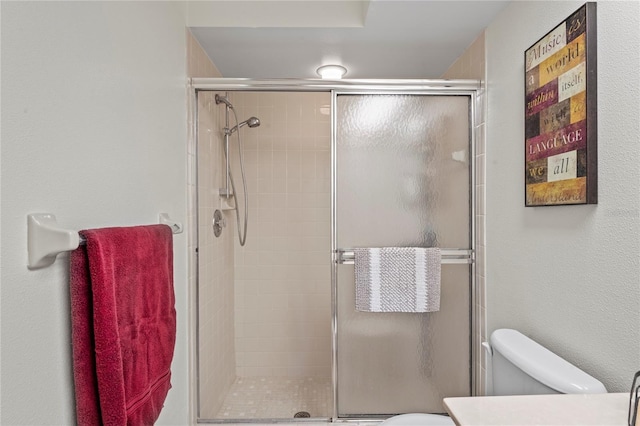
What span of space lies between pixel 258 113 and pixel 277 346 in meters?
1.68

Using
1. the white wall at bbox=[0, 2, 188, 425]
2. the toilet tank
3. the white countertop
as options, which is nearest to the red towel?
the white wall at bbox=[0, 2, 188, 425]

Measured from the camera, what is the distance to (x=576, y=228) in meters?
1.21

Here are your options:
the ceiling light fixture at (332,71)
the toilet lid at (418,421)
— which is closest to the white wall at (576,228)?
the toilet lid at (418,421)

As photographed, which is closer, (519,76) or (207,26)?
Answer: (519,76)

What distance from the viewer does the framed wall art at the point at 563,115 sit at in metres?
1.13

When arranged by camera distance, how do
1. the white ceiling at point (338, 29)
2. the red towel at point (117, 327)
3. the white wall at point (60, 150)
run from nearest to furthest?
1. the white wall at point (60, 150)
2. the red towel at point (117, 327)
3. the white ceiling at point (338, 29)

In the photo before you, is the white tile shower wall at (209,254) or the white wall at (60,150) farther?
the white tile shower wall at (209,254)

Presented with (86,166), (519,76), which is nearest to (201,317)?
(86,166)

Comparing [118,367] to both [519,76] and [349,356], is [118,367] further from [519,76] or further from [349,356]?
[519,76]

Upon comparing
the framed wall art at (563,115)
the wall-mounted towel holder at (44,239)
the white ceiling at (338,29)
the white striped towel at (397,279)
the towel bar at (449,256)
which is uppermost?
the white ceiling at (338,29)

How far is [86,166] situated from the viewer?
105 cm

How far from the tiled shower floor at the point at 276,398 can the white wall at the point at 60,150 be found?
1.47 metres

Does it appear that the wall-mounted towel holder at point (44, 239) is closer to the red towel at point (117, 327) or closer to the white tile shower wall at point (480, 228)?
the red towel at point (117, 327)

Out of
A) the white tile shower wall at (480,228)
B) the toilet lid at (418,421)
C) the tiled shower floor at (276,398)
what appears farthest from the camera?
Result: the tiled shower floor at (276,398)
